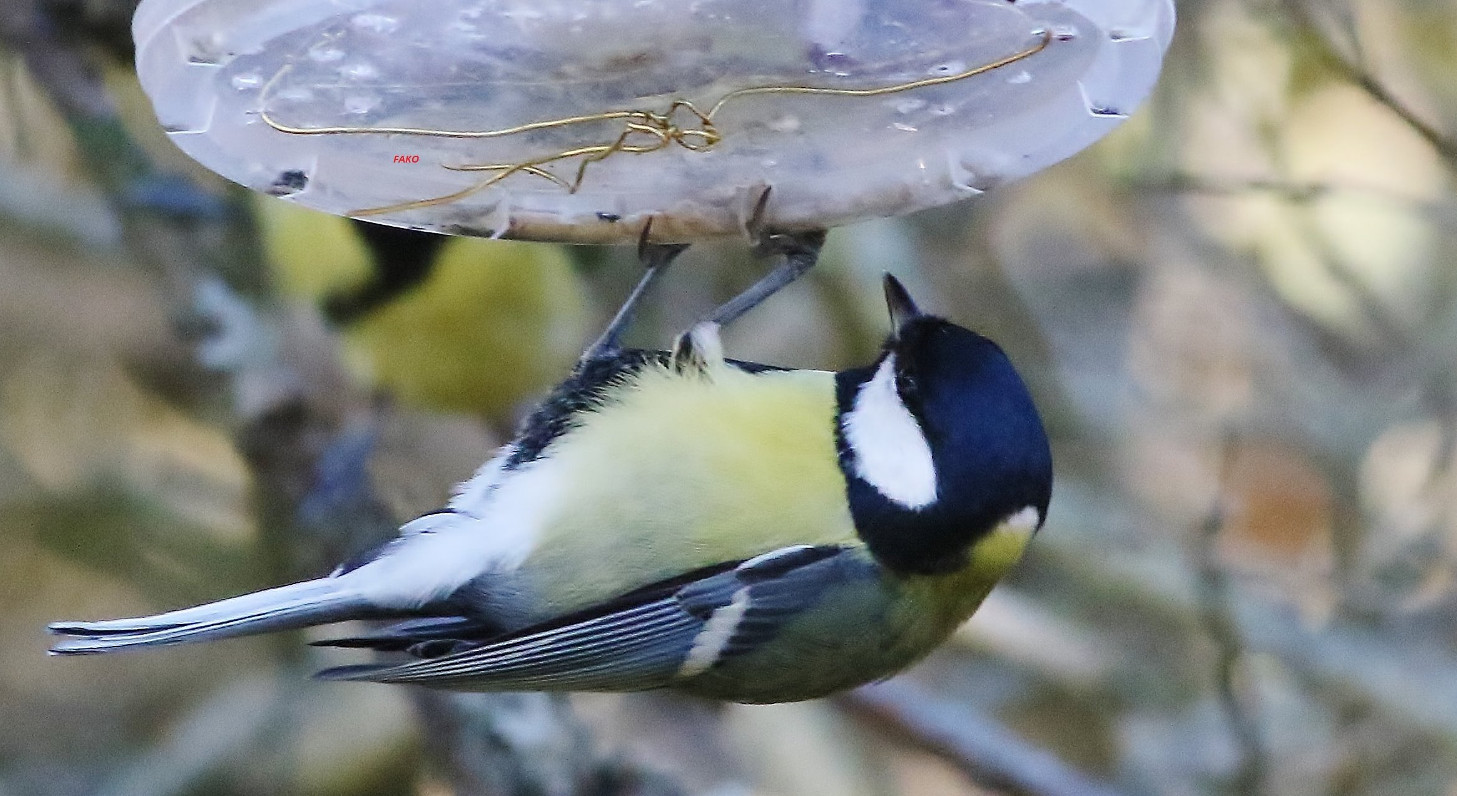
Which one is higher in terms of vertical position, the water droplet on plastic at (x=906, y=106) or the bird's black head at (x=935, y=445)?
the water droplet on plastic at (x=906, y=106)

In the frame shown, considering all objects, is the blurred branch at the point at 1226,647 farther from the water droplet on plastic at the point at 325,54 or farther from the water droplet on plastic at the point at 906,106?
the water droplet on plastic at the point at 325,54

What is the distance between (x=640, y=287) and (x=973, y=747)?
0.85m

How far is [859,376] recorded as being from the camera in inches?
52.6

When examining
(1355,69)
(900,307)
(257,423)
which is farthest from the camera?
(257,423)

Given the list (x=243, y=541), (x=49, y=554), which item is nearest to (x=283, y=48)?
(x=243, y=541)

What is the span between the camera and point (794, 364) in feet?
8.16

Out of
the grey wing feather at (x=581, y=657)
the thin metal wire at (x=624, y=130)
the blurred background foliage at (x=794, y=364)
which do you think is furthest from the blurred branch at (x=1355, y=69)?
the grey wing feather at (x=581, y=657)

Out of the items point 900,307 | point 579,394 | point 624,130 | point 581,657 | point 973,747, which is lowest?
point 973,747

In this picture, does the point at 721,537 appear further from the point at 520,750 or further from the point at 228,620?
the point at 520,750

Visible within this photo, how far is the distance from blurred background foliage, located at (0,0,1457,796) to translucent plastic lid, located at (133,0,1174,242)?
0.55 metres

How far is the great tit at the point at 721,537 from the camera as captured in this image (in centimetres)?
124

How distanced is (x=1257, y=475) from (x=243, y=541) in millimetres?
1949

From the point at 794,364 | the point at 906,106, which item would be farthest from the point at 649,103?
the point at 794,364

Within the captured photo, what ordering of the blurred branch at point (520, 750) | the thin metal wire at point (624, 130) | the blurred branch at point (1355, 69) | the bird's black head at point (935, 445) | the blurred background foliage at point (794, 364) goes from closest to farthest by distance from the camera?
the thin metal wire at point (624, 130) → the bird's black head at point (935, 445) → the blurred branch at point (1355, 69) → the blurred branch at point (520, 750) → the blurred background foliage at point (794, 364)
